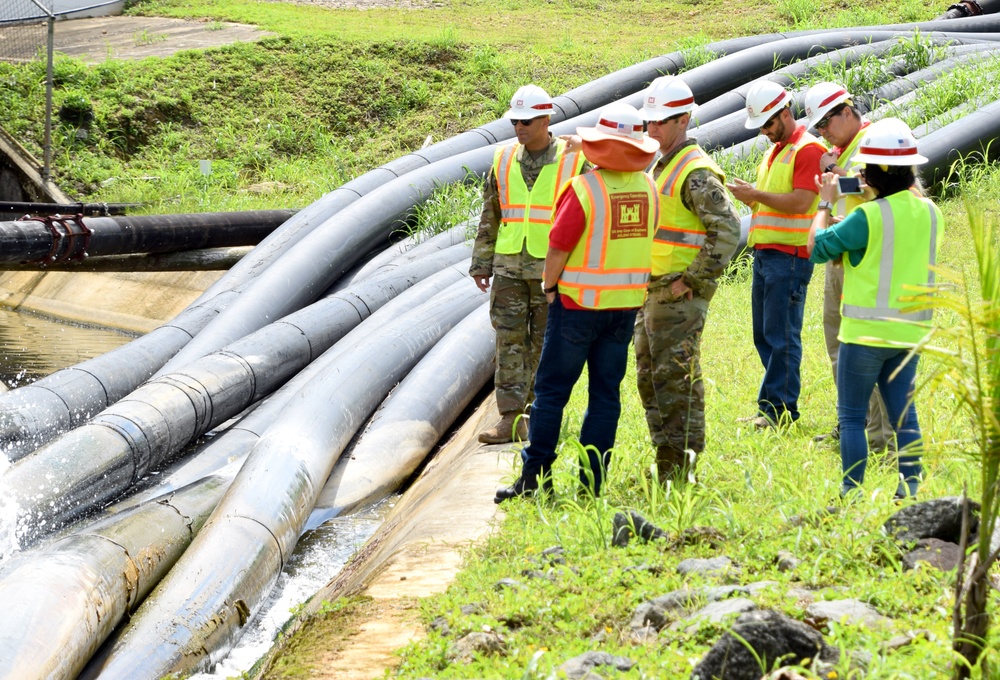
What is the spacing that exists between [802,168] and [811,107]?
0.38 meters

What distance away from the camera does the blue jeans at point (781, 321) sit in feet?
18.1

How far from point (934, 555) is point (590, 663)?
1183 millimetres

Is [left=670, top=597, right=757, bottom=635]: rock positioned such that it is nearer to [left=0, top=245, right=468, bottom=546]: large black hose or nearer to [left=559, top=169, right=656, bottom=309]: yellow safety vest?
[left=559, top=169, right=656, bottom=309]: yellow safety vest

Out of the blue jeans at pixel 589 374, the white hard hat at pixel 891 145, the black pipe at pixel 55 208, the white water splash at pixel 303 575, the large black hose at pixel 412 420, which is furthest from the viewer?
the black pipe at pixel 55 208

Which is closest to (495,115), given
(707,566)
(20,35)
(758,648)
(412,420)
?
(20,35)

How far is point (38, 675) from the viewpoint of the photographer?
424cm

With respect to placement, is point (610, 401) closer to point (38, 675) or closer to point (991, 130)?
point (38, 675)

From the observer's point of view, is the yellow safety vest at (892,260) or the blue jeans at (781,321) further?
the blue jeans at (781,321)

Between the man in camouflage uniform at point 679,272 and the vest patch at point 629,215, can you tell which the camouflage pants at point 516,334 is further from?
the vest patch at point 629,215

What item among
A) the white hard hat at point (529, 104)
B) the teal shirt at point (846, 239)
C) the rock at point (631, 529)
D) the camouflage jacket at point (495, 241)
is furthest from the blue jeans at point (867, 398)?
the white hard hat at point (529, 104)

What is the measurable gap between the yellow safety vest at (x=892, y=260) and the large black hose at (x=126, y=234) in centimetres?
790

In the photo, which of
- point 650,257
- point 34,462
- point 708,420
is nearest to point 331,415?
point 34,462

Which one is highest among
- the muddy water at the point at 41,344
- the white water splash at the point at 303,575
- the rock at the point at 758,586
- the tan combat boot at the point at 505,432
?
the rock at the point at 758,586

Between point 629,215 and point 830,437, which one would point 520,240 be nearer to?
point 629,215
